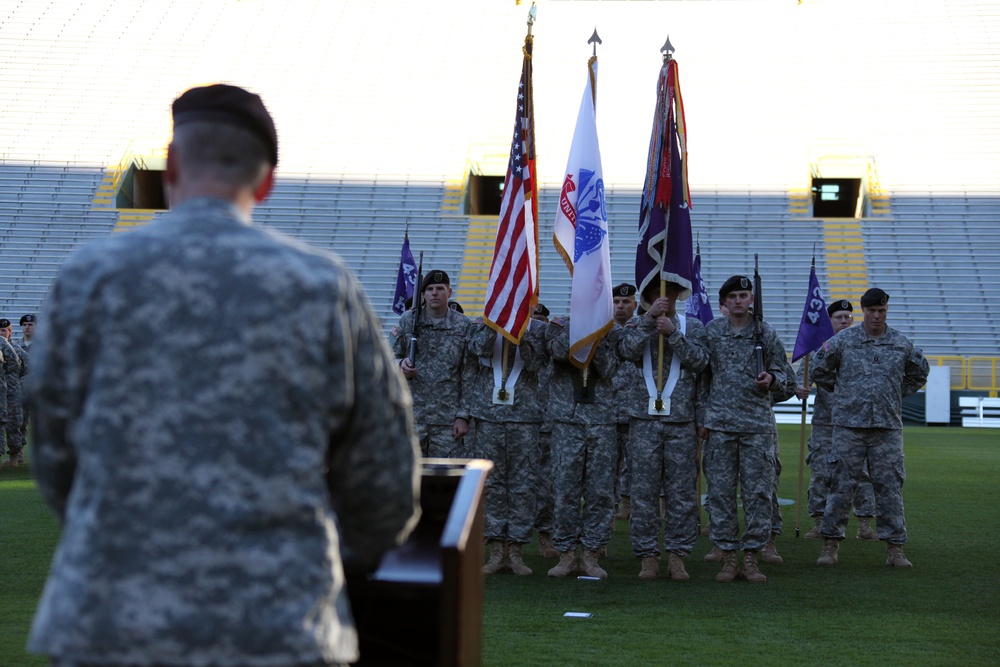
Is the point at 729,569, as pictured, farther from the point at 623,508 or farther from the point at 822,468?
the point at 623,508

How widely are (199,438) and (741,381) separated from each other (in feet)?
20.9

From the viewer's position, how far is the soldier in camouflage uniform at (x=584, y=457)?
7.91 meters

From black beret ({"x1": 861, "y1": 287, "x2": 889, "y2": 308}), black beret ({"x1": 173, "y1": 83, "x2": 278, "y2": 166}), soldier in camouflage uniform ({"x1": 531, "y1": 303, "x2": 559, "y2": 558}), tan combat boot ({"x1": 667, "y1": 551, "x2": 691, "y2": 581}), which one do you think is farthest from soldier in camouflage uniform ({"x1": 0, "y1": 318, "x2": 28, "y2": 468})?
black beret ({"x1": 173, "y1": 83, "x2": 278, "y2": 166})

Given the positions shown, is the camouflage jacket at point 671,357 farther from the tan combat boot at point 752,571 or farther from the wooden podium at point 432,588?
the wooden podium at point 432,588

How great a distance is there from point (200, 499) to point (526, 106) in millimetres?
6879

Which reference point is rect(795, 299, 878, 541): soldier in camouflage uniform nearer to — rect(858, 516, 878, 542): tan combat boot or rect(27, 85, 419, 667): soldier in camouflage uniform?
rect(858, 516, 878, 542): tan combat boot

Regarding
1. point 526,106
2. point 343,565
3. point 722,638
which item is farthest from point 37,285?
point 343,565

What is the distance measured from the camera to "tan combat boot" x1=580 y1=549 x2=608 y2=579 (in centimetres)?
784

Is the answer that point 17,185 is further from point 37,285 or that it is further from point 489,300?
point 489,300

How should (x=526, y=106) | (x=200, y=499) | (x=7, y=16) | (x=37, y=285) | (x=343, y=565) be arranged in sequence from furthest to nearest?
1. (x=7, y=16)
2. (x=37, y=285)
3. (x=526, y=106)
4. (x=343, y=565)
5. (x=200, y=499)

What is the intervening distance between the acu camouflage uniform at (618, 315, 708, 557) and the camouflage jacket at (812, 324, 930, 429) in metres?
1.37

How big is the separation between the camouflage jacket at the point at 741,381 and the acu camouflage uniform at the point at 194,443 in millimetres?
6134

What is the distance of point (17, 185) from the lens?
30547 millimetres

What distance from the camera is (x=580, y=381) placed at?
813 centimetres
